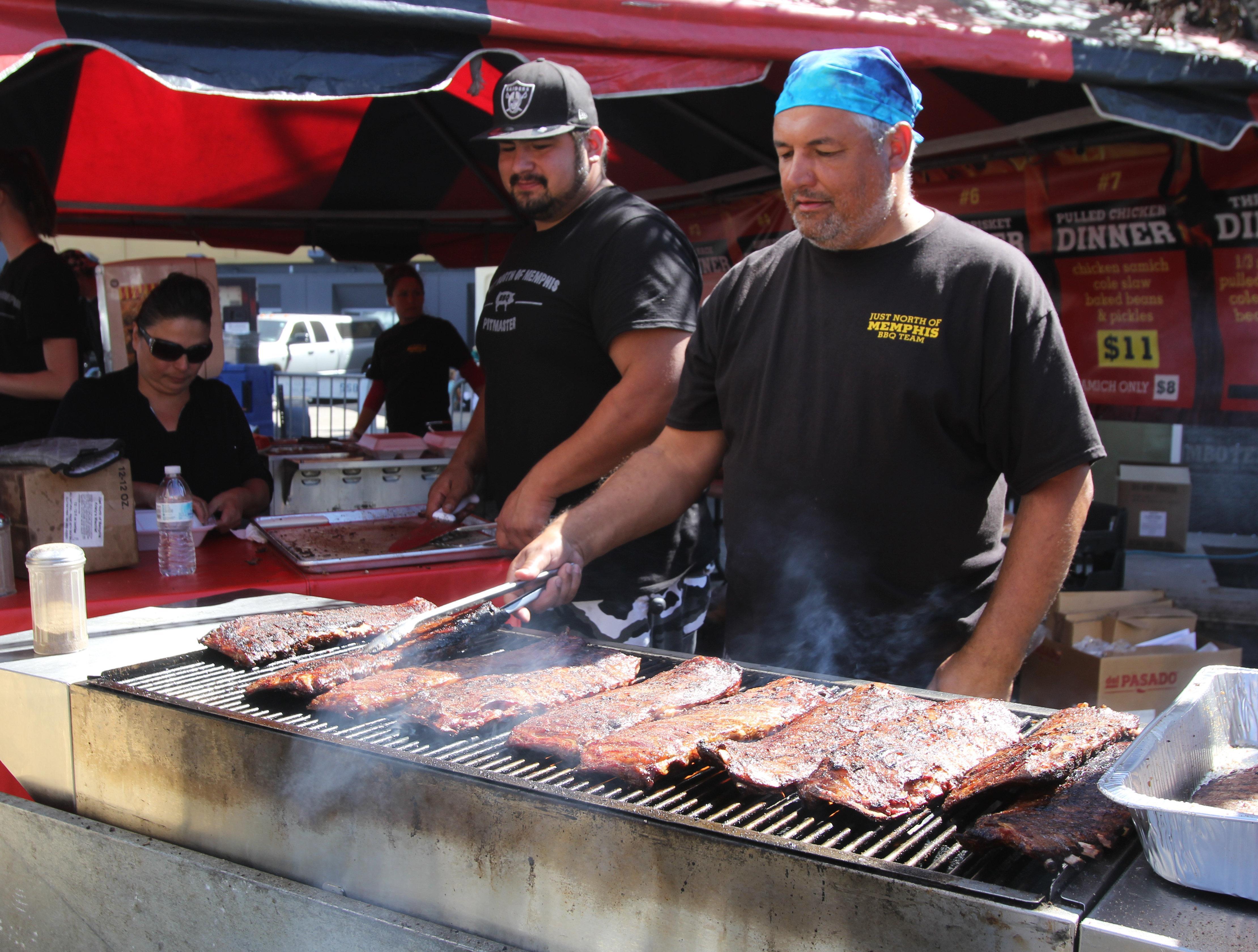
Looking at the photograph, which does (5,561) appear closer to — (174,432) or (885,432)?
(174,432)

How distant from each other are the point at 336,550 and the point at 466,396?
48.1 ft

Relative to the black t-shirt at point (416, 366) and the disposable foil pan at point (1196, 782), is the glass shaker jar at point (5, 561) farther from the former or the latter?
the black t-shirt at point (416, 366)

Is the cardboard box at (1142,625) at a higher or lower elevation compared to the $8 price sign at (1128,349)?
lower

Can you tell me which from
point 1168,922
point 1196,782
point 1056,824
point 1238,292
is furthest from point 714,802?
point 1238,292

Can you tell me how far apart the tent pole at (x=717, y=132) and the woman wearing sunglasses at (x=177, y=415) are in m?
3.21

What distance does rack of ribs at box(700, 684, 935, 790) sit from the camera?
5.15 ft

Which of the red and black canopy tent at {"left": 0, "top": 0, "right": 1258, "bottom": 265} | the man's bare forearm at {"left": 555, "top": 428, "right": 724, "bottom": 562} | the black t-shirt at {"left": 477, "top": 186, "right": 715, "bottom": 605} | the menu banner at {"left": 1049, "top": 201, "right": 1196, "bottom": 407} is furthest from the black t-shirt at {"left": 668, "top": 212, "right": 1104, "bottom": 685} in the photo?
the menu banner at {"left": 1049, "top": 201, "right": 1196, "bottom": 407}

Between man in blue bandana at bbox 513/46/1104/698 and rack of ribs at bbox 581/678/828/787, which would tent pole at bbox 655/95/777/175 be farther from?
rack of ribs at bbox 581/678/828/787

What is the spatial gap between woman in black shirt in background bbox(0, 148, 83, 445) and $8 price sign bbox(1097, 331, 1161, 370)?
5.16 meters

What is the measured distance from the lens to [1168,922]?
1161 millimetres

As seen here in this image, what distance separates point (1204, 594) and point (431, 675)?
5.06 meters

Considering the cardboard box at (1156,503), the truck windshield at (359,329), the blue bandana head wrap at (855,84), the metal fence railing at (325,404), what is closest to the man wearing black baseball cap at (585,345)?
the blue bandana head wrap at (855,84)

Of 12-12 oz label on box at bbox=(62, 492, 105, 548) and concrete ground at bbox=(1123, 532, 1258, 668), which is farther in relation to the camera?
concrete ground at bbox=(1123, 532, 1258, 668)

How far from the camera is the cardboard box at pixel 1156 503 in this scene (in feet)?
19.9
